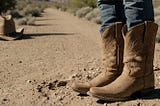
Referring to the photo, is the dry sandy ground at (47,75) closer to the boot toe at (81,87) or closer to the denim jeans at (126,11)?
the boot toe at (81,87)

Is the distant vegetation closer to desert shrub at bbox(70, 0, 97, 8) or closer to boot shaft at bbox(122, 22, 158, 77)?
desert shrub at bbox(70, 0, 97, 8)

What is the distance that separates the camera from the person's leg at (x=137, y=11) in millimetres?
4148

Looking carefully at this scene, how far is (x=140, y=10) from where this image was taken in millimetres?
4141

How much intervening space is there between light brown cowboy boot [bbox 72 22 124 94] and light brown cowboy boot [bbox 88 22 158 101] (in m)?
0.19

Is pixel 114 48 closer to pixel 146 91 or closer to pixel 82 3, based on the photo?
pixel 146 91

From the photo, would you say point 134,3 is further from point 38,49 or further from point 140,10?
point 38,49

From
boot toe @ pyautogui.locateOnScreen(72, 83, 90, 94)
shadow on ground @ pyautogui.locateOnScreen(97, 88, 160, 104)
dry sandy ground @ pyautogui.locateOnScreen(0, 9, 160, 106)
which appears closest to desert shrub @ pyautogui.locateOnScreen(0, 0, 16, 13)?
dry sandy ground @ pyautogui.locateOnScreen(0, 9, 160, 106)

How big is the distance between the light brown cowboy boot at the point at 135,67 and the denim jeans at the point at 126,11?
78mm

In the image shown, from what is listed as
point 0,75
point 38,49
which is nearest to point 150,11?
point 0,75

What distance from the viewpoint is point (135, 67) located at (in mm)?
4352

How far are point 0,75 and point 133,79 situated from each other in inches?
130

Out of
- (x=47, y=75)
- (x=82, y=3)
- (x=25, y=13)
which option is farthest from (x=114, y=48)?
(x=82, y=3)

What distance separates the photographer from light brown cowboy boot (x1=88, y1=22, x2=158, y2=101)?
14.2ft

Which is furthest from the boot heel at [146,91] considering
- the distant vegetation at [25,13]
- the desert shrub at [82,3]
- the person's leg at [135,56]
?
the desert shrub at [82,3]
